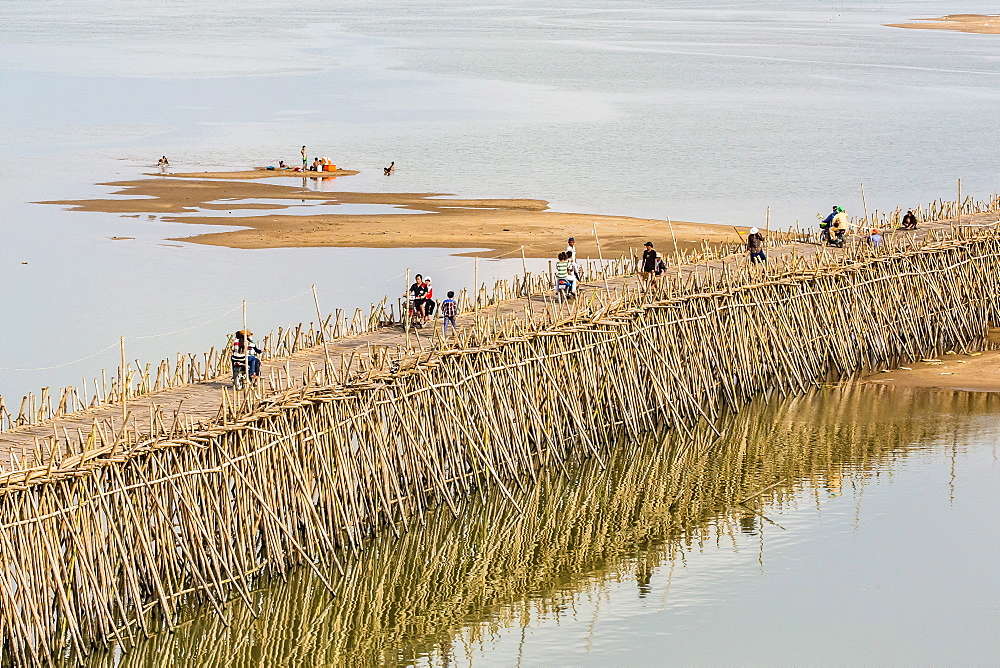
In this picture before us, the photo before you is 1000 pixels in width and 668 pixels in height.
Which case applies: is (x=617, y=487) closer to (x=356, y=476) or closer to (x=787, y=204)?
(x=356, y=476)

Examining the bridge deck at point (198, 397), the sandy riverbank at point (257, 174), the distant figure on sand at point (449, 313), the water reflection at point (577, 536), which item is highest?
the sandy riverbank at point (257, 174)

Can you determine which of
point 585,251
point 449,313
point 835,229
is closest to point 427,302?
point 449,313

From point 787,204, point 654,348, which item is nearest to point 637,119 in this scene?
point 787,204

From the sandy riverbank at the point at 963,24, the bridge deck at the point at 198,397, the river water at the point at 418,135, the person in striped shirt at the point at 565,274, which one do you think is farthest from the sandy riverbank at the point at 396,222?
the sandy riverbank at the point at 963,24

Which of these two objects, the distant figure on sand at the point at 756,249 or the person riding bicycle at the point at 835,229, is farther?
the person riding bicycle at the point at 835,229

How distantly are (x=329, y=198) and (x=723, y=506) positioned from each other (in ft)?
93.3

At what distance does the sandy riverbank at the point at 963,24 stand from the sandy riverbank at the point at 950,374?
114795mm

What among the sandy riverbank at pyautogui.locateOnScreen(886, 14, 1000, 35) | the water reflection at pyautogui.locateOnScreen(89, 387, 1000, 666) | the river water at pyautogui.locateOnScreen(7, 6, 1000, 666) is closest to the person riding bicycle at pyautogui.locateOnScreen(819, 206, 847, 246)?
the water reflection at pyautogui.locateOnScreen(89, 387, 1000, 666)

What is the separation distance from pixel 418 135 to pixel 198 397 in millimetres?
49466

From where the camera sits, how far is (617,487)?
20891mm

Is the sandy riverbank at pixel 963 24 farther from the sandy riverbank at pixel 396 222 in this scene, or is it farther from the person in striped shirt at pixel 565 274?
the person in striped shirt at pixel 565 274

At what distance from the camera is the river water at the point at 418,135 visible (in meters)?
32.8

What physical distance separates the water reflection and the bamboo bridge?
0.31 metres

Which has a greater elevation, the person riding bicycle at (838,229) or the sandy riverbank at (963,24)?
the sandy riverbank at (963,24)
